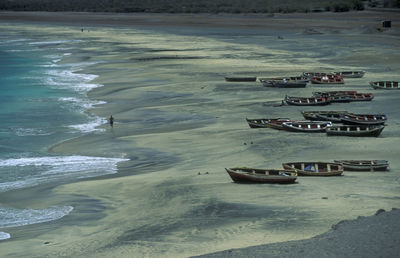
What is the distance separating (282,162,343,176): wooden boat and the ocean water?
7.50m

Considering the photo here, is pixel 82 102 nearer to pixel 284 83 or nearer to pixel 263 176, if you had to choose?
pixel 284 83

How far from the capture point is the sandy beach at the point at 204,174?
19.7 metres

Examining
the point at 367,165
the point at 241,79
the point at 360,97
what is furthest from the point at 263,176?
the point at 241,79

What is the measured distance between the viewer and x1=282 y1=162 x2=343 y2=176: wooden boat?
25462mm

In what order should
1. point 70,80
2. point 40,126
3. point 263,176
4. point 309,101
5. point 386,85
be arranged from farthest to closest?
point 70,80 → point 386,85 → point 309,101 → point 40,126 → point 263,176

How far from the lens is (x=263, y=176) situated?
2462 centimetres

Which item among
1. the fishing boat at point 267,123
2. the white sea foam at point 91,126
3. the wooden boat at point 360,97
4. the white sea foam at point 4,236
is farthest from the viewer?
the wooden boat at point 360,97

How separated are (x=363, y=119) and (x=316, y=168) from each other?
33.7 ft

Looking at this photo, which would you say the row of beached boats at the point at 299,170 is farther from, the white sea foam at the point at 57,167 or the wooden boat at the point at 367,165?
the white sea foam at the point at 57,167

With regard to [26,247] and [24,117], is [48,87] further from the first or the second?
[26,247]

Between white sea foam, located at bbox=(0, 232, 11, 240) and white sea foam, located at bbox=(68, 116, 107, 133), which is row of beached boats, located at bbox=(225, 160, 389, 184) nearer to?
white sea foam, located at bbox=(0, 232, 11, 240)

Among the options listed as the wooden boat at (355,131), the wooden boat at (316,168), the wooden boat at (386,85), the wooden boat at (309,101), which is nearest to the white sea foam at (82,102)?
the wooden boat at (309,101)

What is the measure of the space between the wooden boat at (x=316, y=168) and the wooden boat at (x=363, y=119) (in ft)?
→ 31.2

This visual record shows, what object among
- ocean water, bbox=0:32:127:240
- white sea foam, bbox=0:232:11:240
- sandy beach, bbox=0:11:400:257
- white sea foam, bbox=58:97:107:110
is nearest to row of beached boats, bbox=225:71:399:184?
sandy beach, bbox=0:11:400:257
